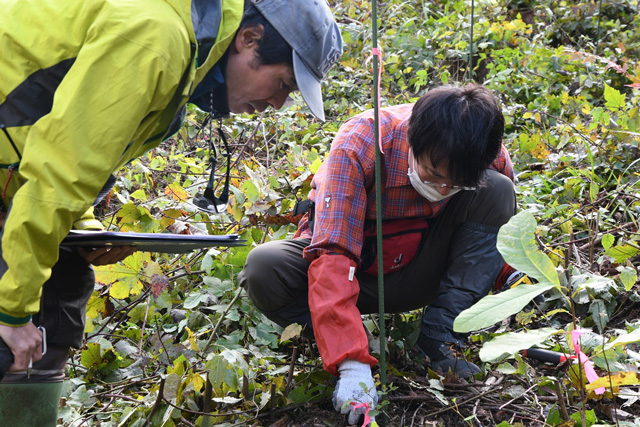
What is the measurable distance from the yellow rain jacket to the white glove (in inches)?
34.5

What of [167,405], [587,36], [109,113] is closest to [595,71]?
[587,36]

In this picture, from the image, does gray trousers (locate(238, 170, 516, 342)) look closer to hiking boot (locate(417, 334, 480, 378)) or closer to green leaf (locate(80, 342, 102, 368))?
hiking boot (locate(417, 334, 480, 378))

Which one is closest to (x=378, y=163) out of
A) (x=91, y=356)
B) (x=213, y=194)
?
(x=213, y=194)

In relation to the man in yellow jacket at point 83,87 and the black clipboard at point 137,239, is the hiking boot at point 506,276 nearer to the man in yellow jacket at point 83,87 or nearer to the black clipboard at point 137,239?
the black clipboard at point 137,239

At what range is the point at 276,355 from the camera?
2.28 meters

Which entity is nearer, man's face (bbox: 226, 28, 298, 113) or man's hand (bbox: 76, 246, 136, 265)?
man's face (bbox: 226, 28, 298, 113)

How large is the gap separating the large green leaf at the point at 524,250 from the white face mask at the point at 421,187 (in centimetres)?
114

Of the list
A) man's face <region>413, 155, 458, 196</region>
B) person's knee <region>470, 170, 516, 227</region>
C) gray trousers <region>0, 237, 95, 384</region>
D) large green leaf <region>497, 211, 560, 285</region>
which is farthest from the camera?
person's knee <region>470, 170, 516, 227</region>

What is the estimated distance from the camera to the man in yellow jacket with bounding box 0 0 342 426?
114 cm

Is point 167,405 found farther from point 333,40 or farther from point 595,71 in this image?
point 595,71

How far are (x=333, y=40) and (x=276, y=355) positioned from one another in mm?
1172

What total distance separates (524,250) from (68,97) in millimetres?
805

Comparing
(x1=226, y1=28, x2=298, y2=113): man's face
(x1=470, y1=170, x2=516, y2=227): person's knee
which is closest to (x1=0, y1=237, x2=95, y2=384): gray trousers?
(x1=226, y1=28, x2=298, y2=113): man's face

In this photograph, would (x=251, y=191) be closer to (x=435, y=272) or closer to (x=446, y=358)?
(x=435, y=272)
